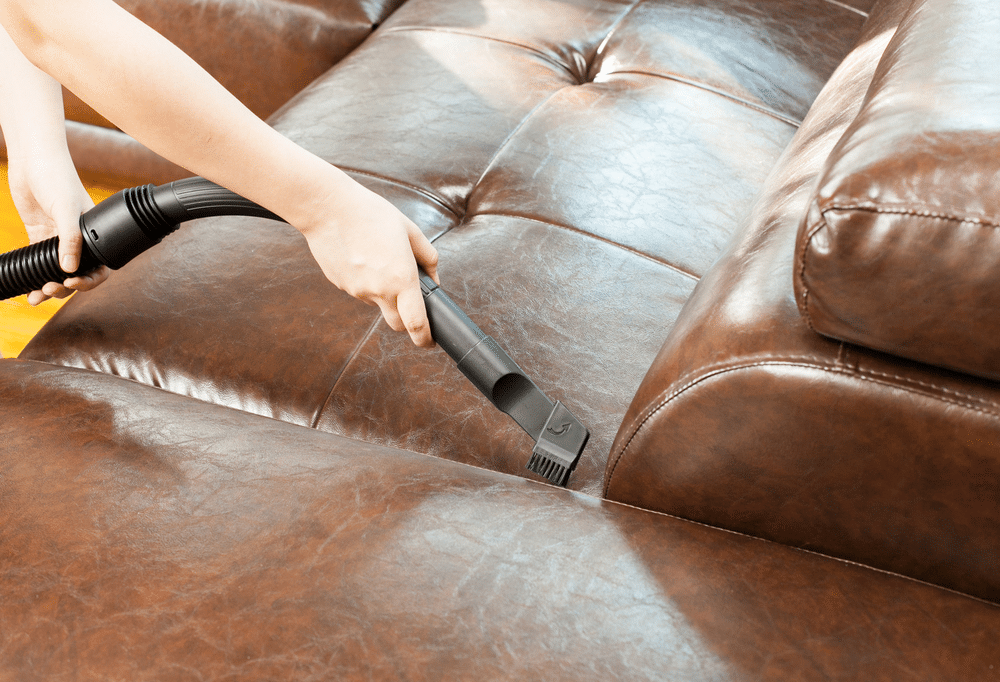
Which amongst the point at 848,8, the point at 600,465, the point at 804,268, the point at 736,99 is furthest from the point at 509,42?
the point at 804,268

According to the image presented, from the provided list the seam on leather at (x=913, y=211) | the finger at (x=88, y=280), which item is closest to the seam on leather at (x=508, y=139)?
the finger at (x=88, y=280)

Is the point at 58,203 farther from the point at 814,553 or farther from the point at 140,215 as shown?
the point at 814,553

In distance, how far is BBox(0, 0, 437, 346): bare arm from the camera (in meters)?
0.62

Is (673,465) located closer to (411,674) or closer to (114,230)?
(411,674)

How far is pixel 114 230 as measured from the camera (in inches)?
33.2

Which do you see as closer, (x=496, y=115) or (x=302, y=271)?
(x=302, y=271)

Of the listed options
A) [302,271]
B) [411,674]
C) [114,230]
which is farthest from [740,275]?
[114,230]

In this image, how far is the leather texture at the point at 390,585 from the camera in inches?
17.8

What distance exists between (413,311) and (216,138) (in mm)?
225

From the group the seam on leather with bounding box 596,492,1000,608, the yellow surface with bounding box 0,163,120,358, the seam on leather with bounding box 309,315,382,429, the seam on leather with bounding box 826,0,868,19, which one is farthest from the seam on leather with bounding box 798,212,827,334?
the yellow surface with bounding box 0,163,120,358

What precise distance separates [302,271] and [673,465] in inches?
21.1

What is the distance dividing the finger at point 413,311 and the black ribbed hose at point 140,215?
0.67 feet

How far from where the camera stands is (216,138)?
66cm

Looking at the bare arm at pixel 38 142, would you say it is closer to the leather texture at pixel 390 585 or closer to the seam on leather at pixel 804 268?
the leather texture at pixel 390 585
